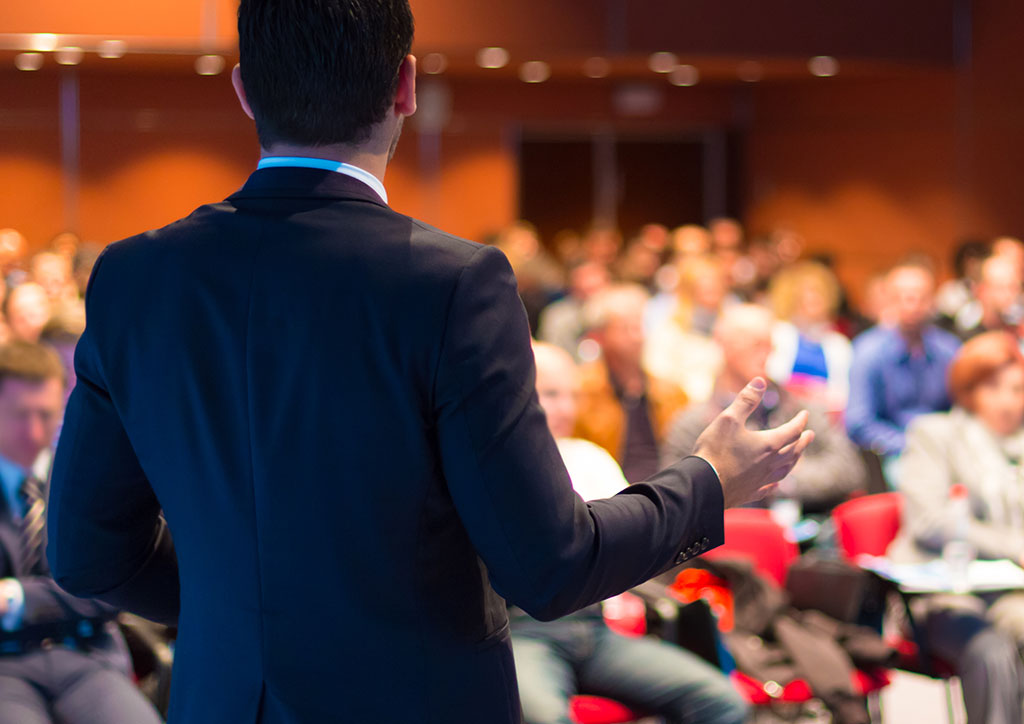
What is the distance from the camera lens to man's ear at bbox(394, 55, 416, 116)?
43.9 inches

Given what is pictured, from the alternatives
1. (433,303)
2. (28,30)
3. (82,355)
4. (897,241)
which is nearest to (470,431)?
(433,303)

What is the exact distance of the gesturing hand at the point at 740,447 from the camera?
116cm

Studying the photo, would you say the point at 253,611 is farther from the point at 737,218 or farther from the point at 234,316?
the point at 737,218

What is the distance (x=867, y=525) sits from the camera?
3887 millimetres

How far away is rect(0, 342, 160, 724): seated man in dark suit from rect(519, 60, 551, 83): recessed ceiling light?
7718 mm

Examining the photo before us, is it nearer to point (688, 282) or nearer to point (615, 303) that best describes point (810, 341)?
point (688, 282)

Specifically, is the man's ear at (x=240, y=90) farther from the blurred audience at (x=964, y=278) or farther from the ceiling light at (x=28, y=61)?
the ceiling light at (x=28, y=61)

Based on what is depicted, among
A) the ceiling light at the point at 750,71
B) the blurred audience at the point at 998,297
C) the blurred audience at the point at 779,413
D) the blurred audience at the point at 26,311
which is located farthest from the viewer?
the ceiling light at the point at 750,71

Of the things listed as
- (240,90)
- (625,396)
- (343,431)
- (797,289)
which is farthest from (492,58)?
(343,431)

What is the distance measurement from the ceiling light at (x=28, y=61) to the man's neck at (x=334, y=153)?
953cm

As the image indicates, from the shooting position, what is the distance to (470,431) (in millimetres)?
1023

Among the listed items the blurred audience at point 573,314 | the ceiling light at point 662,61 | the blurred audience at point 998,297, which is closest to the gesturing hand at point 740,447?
the blurred audience at point 573,314

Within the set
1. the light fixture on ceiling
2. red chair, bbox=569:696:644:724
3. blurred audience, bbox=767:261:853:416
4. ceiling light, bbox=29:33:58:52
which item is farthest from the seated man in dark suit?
the light fixture on ceiling

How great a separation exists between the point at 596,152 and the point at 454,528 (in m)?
12.3
